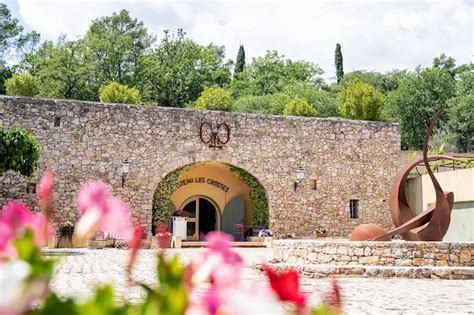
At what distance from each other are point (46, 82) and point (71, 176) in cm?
1738

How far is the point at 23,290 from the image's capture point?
713 millimetres

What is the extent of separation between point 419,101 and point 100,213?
36251 mm

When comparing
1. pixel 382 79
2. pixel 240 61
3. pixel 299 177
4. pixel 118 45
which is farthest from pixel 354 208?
pixel 382 79

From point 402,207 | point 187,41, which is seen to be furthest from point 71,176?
point 187,41

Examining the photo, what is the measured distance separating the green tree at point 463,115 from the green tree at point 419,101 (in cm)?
85

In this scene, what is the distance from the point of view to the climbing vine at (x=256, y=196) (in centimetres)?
1945

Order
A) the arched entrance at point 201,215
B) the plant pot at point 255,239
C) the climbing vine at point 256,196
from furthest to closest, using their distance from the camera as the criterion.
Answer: the arched entrance at point 201,215, the climbing vine at point 256,196, the plant pot at point 255,239

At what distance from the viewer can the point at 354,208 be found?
2008cm

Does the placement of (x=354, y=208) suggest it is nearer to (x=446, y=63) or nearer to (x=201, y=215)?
(x=201, y=215)

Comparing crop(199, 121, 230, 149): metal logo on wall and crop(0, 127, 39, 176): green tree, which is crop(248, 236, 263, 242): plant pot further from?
crop(0, 127, 39, 176): green tree

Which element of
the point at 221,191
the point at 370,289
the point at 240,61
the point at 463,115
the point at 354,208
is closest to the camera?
the point at 370,289

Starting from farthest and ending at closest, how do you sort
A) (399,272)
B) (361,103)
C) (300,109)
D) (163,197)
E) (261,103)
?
(261,103), (300,109), (361,103), (163,197), (399,272)

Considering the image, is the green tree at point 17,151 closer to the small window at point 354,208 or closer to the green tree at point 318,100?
the small window at point 354,208

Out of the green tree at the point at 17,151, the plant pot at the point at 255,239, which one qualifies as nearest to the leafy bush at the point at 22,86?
the plant pot at the point at 255,239
